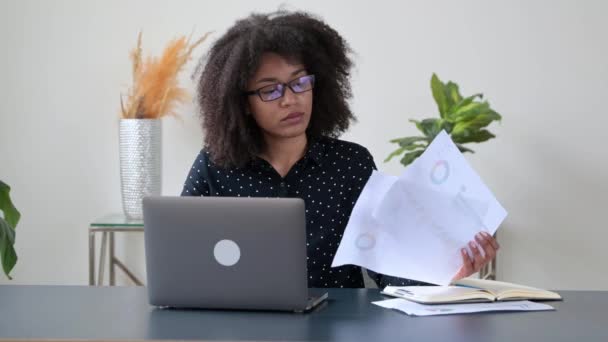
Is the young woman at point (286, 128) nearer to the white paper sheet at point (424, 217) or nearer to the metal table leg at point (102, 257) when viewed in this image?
the white paper sheet at point (424, 217)

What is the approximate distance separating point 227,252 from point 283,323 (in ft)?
0.56

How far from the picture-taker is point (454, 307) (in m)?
1.65

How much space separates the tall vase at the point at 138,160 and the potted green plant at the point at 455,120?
91 cm

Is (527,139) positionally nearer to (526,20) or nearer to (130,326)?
(526,20)

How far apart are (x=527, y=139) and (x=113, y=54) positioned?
5.67 feet

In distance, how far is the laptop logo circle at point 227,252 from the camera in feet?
5.17

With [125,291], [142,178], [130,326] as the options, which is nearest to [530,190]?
[142,178]

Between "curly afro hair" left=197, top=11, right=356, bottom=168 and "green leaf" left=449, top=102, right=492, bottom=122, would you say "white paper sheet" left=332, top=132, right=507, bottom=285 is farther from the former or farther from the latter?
"green leaf" left=449, top=102, right=492, bottom=122

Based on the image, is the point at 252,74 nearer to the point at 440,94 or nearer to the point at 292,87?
the point at 292,87

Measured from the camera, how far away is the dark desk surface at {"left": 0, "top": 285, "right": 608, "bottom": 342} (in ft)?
4.67

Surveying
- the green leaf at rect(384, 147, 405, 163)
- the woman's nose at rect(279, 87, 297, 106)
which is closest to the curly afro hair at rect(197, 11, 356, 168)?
the woman's nose at rect(279, 87, 297, 106)

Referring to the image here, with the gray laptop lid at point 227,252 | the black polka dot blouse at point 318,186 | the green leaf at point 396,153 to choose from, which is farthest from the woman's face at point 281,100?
the green leaf at point 396,153

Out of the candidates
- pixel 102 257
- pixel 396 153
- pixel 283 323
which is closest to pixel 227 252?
pixel 283 323

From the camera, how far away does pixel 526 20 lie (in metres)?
3.54
